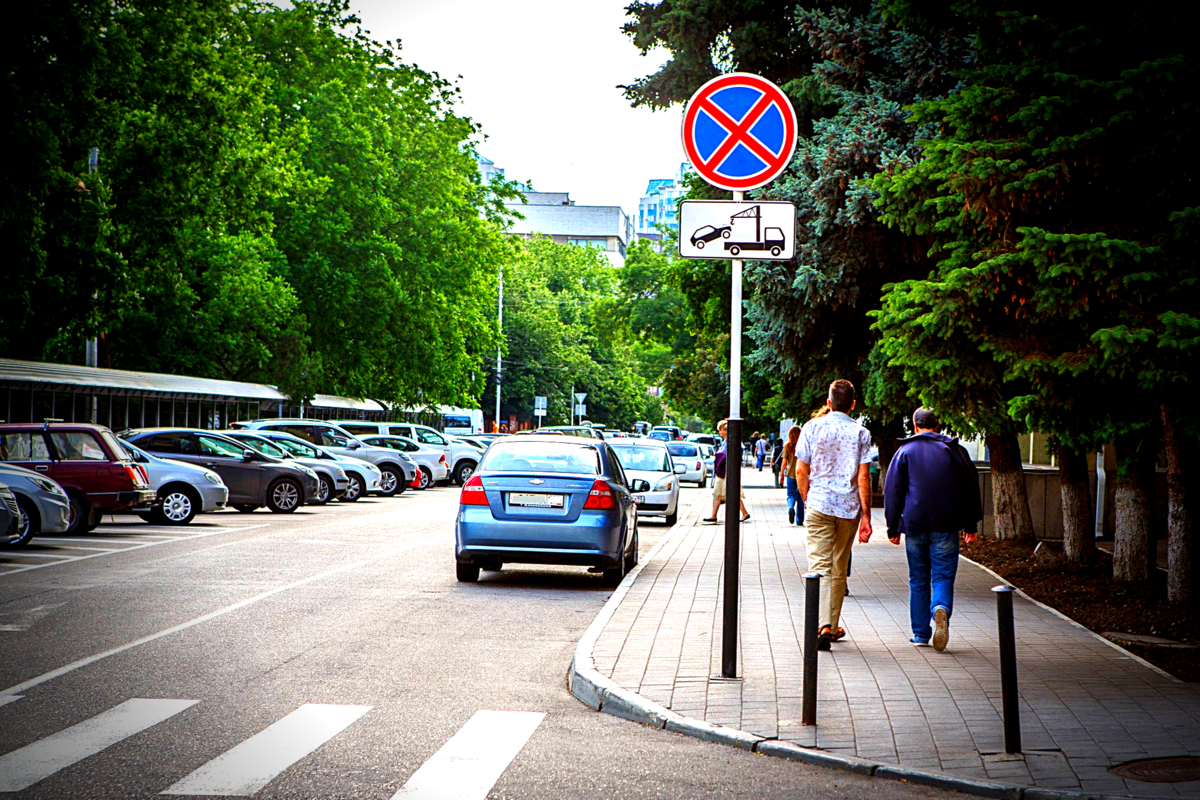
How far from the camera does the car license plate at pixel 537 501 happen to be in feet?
45.6

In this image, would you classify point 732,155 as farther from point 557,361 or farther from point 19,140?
point 557,361

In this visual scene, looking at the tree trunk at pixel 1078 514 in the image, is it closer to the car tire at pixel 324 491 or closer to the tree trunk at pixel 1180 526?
the tree trunk at pixel 1180 526

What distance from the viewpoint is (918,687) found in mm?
7965

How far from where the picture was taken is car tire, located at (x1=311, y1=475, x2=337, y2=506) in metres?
29.1

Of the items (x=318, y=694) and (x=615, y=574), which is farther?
(x=615, y=574)

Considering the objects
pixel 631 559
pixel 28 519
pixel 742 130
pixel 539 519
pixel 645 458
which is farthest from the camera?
pixel 645 458

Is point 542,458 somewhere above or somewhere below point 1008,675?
above

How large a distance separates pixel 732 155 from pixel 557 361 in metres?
78.6

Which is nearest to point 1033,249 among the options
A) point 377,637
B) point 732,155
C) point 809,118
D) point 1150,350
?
point 1150,350

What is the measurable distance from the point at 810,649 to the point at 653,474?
19.6 metres

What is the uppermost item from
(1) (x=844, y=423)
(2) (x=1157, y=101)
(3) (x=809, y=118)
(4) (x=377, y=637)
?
(3) (x=809, y=118)

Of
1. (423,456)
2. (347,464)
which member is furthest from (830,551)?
(423,456)

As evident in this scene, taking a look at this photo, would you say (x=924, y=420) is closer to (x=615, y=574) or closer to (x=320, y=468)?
(x=615, y=574)

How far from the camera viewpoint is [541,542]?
13852 mm
